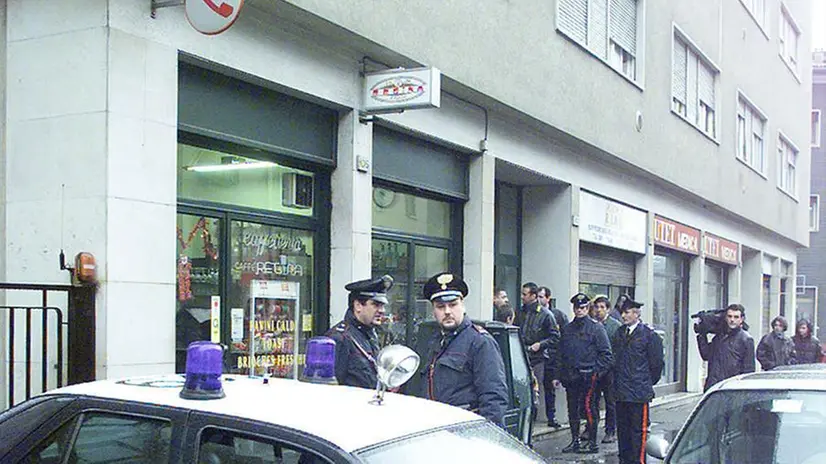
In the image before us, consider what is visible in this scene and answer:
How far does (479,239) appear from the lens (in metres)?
12.2

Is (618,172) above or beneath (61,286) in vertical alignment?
above

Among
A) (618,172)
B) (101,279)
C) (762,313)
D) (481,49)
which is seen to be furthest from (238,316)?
(762,313)

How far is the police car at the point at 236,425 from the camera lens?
3.44m

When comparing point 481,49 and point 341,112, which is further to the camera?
point 481,49

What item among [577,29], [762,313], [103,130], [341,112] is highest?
[577,29]

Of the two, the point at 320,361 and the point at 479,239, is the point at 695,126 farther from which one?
the point at 320,361

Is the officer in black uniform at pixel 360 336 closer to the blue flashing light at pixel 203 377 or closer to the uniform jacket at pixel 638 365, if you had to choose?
the blue flashing light at pixel 203 377

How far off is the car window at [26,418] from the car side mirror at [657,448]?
3.70m

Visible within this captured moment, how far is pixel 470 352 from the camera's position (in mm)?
6324

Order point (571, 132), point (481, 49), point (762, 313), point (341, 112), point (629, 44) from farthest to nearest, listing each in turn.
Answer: point (762, 313) → point (629, 44) → point (571, 132) → point (481, 49) → point (341, 112)

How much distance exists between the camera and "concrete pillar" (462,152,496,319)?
12.1 meters

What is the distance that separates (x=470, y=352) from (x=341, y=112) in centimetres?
397

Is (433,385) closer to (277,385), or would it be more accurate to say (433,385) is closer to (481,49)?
(277,385)

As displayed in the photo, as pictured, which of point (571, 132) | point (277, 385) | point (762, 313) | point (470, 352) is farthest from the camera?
point (762, 313)
